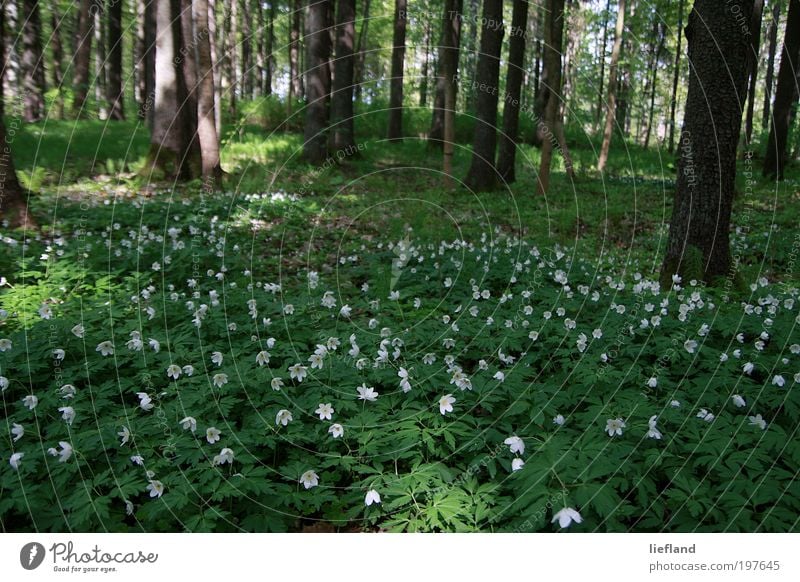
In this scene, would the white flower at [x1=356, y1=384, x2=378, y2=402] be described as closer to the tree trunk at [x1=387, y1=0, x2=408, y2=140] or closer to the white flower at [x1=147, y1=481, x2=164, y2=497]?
the white flower at [x1=147, y1=481, x2=164, y2=497]

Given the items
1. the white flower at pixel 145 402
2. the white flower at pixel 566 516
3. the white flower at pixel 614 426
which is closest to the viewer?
the white flower at pixel 566 516

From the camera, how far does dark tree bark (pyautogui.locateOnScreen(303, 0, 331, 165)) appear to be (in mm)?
13227

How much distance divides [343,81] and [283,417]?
13.5 metres

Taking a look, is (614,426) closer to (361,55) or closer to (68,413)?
(68,413)

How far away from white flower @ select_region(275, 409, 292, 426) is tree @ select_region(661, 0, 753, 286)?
4693mm

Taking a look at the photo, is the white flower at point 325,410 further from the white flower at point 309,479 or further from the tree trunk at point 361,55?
the tree trunk at point 361,55

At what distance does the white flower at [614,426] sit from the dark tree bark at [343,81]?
13.2 m

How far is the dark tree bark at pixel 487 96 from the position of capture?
1148 cm

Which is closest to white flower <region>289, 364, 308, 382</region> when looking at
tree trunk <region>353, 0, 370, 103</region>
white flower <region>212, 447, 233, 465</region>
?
white flower <region>212, 447, 233, 465</region>

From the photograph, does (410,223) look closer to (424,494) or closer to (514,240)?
(514,240)

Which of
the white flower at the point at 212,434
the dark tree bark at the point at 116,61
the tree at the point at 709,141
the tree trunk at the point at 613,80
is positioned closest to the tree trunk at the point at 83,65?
the dark tree bark at the point at 116,61

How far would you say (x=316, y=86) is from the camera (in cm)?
1422

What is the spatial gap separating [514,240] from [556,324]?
3.96 m
